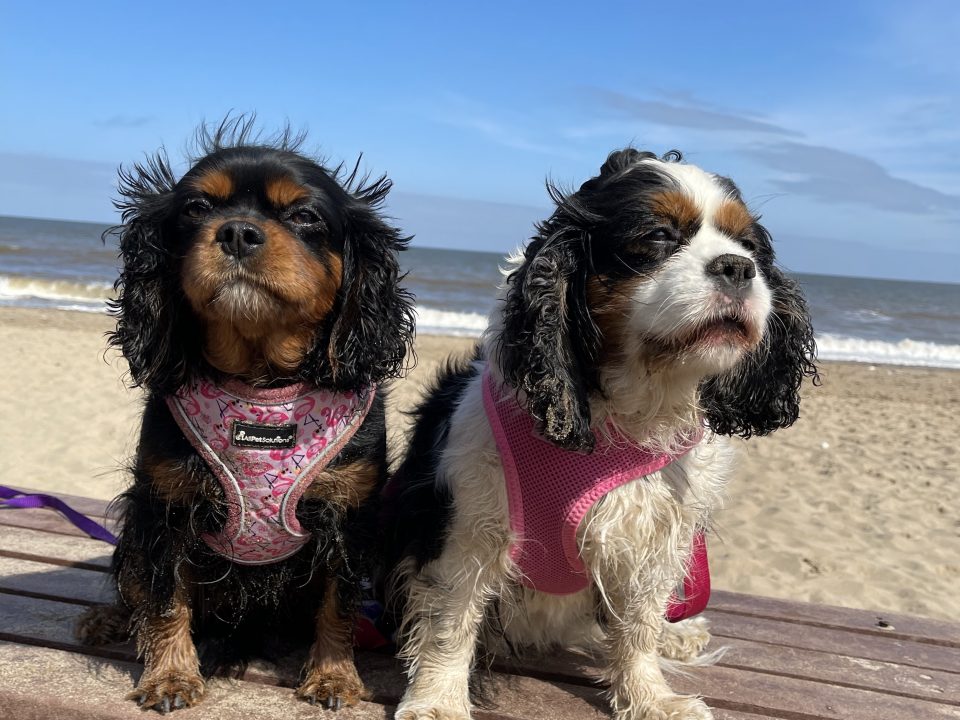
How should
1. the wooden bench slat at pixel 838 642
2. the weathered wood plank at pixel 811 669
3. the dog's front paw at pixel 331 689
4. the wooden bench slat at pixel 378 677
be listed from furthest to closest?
the wooden bench slat at pixel 838 642 → the weathered wood plank at pixel 811 669 → the wooden bench slat at pixel 378 677 → the dog's front paw at pixel 331 689

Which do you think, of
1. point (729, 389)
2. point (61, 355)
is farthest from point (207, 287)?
point (61, 355)

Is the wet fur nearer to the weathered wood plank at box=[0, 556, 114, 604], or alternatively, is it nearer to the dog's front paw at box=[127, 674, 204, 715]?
the dog's front paw at box=[127, 674, 204, 715]

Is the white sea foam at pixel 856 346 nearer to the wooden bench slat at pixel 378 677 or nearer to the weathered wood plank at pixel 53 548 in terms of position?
the weathered wood plank at pixel 53 548

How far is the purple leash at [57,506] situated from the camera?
381 cm

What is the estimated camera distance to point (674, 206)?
2.34 metres

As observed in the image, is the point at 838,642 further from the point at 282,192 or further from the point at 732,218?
the point at 282,192

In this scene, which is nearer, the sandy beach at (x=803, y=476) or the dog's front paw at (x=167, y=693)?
the dog's front paw at (x=167, y=693)

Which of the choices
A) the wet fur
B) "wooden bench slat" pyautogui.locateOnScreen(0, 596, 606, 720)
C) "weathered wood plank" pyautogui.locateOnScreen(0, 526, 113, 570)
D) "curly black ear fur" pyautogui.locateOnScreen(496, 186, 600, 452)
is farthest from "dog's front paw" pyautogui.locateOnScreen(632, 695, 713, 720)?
"weathered wood plank" pyautogui.locateOnScreen(0, 526, 113, 570)

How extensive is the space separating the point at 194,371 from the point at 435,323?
58.2ft

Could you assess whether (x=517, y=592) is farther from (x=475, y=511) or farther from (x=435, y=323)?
(x=435, y=323)

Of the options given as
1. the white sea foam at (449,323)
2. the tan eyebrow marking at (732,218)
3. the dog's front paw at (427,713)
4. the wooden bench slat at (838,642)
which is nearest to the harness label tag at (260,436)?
the dog's front paw at (427,713)

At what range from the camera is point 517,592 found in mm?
2797

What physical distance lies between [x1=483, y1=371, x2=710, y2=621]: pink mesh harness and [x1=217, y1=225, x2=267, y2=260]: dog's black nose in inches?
33.3

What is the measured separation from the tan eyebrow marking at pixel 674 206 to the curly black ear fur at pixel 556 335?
0.72ft
